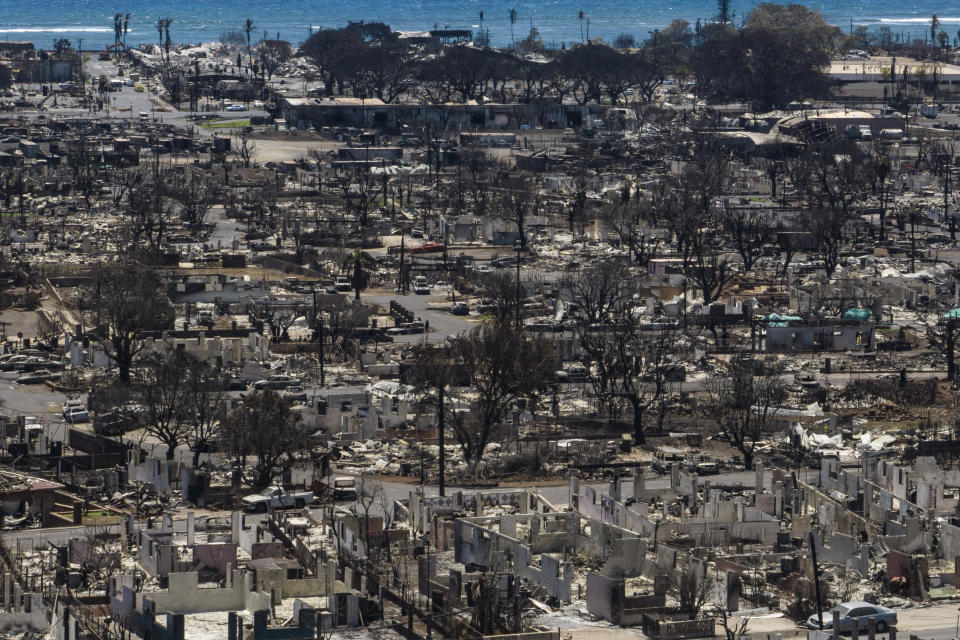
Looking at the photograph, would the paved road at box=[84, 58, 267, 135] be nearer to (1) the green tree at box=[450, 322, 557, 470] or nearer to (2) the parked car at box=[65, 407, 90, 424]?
(2) the parked car at box=[65, 407, 90, 424]

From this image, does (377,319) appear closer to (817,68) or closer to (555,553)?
(555,553)

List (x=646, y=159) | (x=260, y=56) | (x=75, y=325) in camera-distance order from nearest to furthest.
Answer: (x=75, y=325) → (x=646, y=159) → (x=260, y=56)

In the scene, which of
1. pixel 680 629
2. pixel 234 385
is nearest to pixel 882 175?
pixel 234 385

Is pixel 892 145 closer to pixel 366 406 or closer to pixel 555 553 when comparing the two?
pixel 366 406

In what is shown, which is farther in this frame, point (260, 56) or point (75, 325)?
point (260, 56)

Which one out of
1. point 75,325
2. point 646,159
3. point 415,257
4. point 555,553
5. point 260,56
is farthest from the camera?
point 260,56

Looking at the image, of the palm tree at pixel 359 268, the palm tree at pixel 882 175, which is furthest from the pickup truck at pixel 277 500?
the palm tree at pixel 882 175

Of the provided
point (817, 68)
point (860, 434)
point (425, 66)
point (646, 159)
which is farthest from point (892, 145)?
point (860, 434)
